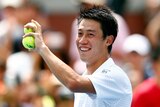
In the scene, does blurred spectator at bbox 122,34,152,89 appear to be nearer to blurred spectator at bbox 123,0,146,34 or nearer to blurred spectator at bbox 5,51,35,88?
blurred spectator at bbox 5,51,35,88

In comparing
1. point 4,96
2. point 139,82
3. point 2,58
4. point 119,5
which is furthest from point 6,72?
point 119,5

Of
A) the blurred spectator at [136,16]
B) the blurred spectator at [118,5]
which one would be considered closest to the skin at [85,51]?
the blurred spectator at [118,5]

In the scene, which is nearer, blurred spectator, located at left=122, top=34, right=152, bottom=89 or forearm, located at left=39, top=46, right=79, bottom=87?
forearm, located at left=39, top=46, right=79, bottom=87

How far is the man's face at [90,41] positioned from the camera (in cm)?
817

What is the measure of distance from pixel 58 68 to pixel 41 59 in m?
5.53

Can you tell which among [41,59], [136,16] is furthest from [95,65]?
[136,16]

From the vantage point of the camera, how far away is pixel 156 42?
1402 cm

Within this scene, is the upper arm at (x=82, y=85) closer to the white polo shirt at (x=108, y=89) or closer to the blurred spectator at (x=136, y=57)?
the white polo shirt at (x=108, y=89)

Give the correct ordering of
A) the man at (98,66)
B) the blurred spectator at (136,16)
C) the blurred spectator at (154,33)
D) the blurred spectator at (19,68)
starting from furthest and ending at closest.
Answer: the blurred spectator at (136,16), the blurred spectator at (154,33), the blurred spectator at (19,68), the man at (98,66)

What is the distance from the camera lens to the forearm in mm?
7734

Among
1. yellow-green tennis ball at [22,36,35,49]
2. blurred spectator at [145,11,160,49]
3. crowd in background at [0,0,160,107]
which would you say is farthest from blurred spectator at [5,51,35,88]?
yellow-green tennis ball at [22,36,35,49]

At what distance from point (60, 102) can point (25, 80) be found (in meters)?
0.80

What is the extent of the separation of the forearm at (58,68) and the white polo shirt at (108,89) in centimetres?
26

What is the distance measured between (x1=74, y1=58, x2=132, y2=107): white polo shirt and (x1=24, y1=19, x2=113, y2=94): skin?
8 centimetres
